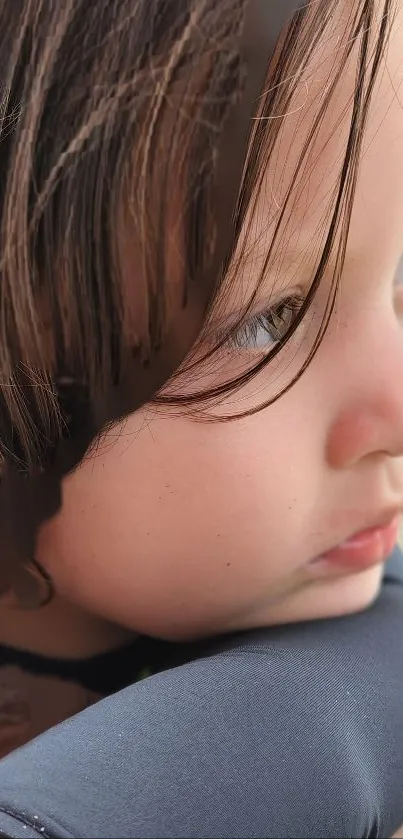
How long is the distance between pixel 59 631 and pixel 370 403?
10.3 inches

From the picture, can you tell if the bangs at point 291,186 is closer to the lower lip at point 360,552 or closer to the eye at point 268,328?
the eye at point 268,328

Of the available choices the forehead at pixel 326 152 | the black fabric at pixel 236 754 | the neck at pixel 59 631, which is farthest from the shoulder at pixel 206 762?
the forehead at pixel 326 152

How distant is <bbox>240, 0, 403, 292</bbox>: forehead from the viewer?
14.2 inches

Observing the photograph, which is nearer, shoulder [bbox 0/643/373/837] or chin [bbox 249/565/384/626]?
shoulder [bbox 0/643/373/837]

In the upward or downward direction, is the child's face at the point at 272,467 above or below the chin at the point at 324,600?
above

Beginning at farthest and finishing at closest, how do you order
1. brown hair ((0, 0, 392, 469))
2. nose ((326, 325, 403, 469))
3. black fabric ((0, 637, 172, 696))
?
black fabric ((0, 637, 172, 696)) → nose ((326, 325, 403, 469)) → brown hair ((0, 0, 392, 469))

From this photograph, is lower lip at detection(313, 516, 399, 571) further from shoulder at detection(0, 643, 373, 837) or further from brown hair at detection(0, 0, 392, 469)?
brown hair at detection(0, 0, 392, 469)

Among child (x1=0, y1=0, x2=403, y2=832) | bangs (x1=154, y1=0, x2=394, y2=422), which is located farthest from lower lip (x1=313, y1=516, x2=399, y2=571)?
bangs (x1=154, y1=0, x2=394, y2=422)

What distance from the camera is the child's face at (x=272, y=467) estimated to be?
407 millimetres

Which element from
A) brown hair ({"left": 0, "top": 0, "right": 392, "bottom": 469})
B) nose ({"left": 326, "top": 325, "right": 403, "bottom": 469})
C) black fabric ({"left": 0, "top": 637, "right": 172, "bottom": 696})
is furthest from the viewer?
black fabric ({"left": 0, "top": 637, "right": 172, "bottom": 696})

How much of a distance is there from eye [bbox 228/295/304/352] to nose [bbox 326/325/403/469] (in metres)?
0.05

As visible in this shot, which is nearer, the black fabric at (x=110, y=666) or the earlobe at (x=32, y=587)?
the earlobe at (x=32, y=587)

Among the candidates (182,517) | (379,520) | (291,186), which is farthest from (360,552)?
(291,186)

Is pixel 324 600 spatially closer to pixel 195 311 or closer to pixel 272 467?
pixel 272 467
